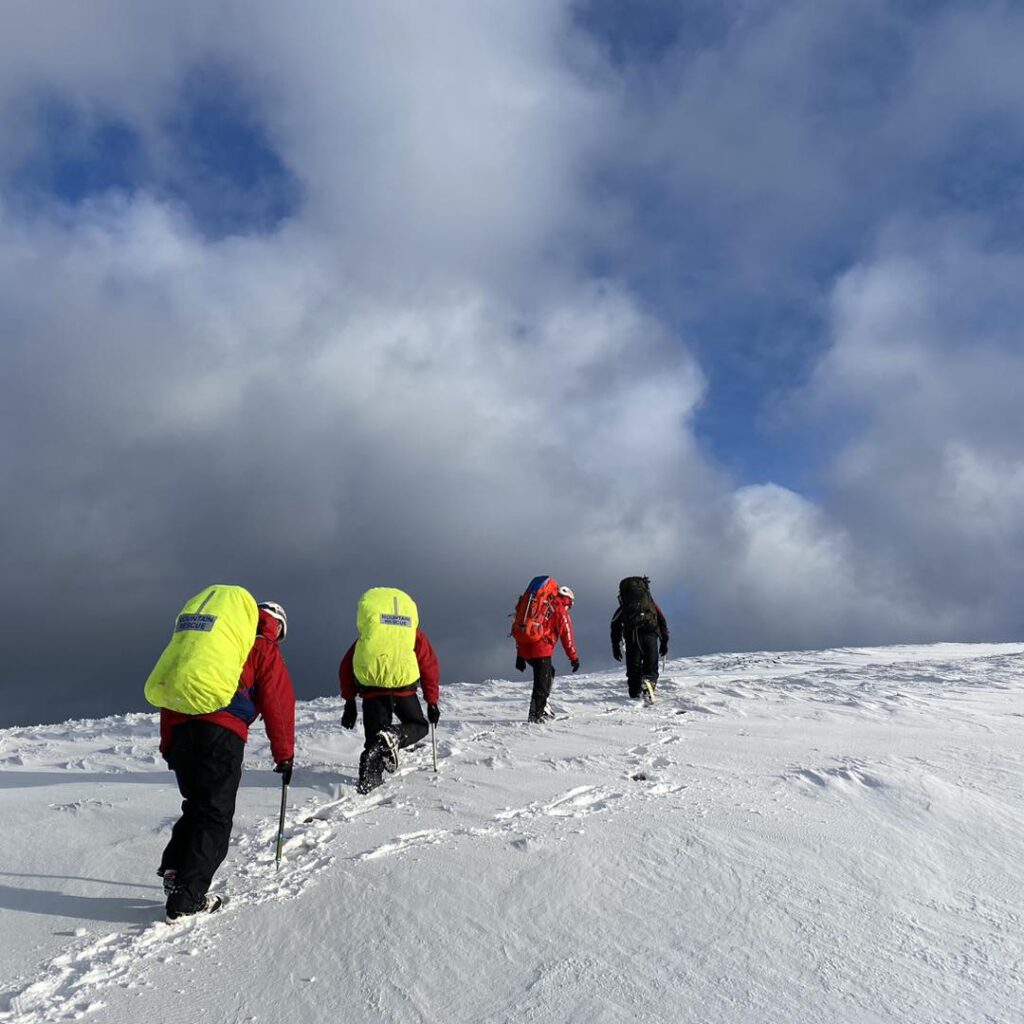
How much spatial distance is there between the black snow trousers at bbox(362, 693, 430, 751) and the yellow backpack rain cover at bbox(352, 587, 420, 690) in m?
0.19

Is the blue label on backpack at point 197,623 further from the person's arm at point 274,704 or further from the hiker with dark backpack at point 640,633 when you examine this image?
the hiker with dark backpack at point 640,633

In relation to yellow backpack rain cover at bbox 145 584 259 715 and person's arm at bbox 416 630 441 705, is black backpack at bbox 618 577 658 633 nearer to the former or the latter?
person's arm at bbox 416 630 441 705

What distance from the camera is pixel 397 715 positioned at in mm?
7980

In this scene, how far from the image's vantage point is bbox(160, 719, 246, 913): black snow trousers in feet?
15.3

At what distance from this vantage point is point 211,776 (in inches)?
191

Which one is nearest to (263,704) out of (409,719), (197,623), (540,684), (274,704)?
(274,704)

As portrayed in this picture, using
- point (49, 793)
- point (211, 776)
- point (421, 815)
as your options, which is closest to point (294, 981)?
point (211, 776)

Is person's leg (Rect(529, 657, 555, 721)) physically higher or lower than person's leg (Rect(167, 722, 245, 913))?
higher

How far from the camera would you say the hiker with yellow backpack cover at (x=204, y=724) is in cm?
467

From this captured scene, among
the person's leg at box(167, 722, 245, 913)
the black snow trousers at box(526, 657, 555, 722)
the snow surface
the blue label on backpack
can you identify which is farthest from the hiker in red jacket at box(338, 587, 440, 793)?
the black snow trousers at box(526, 657, 555, 722)

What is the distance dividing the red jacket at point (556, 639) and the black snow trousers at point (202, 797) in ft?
22.9

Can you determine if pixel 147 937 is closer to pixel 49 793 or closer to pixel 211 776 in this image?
pixel 211 776

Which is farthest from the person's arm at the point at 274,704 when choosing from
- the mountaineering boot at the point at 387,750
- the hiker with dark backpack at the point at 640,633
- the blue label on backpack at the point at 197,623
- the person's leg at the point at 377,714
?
the hiker with dark backpack at the point at 640,633

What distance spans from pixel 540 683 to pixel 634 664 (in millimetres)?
2422
